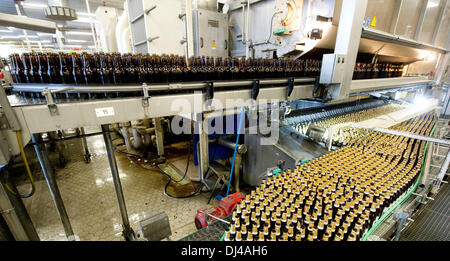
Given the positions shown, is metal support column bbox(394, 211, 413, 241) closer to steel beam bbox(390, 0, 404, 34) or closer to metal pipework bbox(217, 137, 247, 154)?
metal pipework bbox(217, 137, 247, 154)

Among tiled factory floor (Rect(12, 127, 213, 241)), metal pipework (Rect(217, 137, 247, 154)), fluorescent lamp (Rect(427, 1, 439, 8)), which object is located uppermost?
fluorescent lamp (Rect(427, 1, 439, 8))

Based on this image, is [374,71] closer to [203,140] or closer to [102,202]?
[203,140]

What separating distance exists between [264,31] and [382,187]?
105 inches

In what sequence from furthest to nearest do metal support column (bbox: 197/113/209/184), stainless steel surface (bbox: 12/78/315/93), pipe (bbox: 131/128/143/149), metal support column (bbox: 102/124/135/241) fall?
pipe (bbox: 131/128/143/149)
metal support column (bbox: 197/113/209/184)
metal support column (bbox: 102/124/135/241)
stainless steel surface (bbox: 12/78/315/93)

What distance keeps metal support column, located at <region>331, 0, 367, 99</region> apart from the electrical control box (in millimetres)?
53

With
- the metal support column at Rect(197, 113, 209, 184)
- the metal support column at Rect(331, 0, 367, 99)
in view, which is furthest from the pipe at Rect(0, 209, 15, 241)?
the metal support column at Rect(331, 0, 367, 99)

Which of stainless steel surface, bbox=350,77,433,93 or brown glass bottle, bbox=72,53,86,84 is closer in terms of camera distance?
brown glass bottle, bbox=72,53,86,84

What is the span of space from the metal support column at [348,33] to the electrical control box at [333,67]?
53mm

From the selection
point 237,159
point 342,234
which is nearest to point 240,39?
point 237,159

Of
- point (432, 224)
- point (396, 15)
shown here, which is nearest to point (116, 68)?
point (432, 224)

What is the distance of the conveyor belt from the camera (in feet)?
4.44

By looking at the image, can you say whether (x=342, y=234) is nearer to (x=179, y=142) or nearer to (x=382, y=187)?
(x=382, y=187)

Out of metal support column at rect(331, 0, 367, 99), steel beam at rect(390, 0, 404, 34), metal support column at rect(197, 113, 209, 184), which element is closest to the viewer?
metal support column at rect(331, 0, 367, 99)

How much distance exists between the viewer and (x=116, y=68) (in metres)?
1.46
